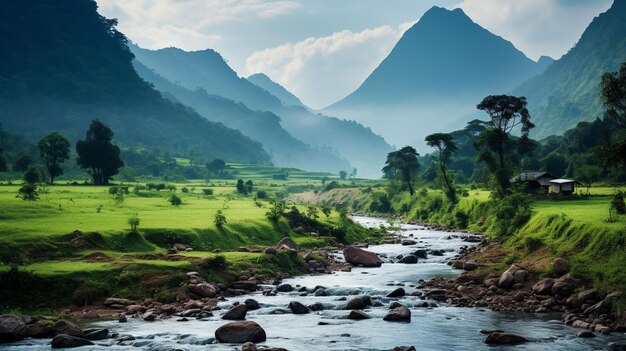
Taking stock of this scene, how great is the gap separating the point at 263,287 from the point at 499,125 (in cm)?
5635

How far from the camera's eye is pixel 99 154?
10600cm

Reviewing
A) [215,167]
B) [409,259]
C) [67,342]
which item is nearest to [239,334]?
[67,342]

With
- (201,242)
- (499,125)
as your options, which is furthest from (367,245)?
(499,125)

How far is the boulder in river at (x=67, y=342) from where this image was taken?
27094 millimetres

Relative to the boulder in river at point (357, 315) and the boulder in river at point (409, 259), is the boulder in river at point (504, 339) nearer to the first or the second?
the boulder in river at point (357, 315)

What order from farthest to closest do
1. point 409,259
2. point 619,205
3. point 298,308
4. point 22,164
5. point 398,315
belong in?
point 22,164 < point 409,259 < point 619,205 < point 298,308 < point 398,315

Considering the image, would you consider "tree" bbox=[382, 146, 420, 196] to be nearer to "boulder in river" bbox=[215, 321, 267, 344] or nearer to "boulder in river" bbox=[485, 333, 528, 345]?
"boulder in river" bbox=[485, 333, 528, 345]

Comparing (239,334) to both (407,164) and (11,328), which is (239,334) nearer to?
(11,328)

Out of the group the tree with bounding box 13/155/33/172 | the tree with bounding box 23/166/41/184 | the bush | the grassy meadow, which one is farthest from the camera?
the tree with bounding box 13/155/33/172

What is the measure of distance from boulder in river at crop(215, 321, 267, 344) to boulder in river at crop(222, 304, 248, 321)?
441 centimetres

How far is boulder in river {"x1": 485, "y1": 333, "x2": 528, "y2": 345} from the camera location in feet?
89.7

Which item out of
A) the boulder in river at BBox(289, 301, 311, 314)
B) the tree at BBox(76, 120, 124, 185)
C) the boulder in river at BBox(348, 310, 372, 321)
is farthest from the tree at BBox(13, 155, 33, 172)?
the boulder in river at BBox(348, 310, 372, 321)

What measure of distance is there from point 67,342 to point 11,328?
353 cm

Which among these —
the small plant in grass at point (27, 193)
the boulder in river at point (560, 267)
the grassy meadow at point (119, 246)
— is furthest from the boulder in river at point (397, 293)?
the small plant in grass at point (27, 193)
